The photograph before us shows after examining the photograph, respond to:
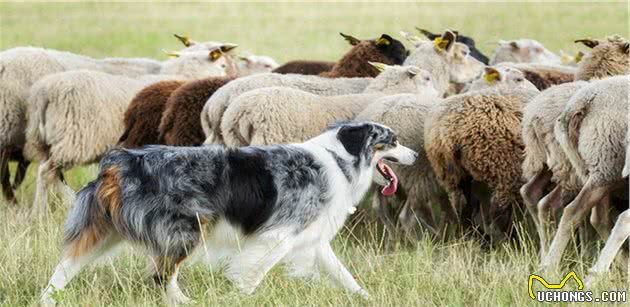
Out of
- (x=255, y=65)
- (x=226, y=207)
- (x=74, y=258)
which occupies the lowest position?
(x=255, y=65)

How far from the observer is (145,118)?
973 centimetres

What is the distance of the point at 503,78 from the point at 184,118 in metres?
2.61

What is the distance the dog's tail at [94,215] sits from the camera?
5812 millimetres

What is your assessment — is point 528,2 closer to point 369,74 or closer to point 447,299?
point 369,74

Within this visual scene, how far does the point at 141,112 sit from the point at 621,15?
65.7ft

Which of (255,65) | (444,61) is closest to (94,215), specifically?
(444,61)

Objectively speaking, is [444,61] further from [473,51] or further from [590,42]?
[473,51]

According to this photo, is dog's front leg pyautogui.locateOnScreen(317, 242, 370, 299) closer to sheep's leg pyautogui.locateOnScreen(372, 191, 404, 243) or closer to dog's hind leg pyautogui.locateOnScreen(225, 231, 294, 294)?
dog's hind leg pyautogui.locateOnScreen(225, 231, 294, 294)

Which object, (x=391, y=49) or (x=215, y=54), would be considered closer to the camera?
(x=391, y=49)

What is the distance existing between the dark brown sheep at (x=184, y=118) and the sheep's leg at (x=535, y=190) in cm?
281

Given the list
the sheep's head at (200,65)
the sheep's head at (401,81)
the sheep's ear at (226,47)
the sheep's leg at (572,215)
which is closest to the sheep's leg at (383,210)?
the sheep's head at (401,81)

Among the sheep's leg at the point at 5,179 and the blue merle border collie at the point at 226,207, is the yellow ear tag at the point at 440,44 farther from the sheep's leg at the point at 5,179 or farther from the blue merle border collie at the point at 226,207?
the blue merle border collie at the point at 226,207

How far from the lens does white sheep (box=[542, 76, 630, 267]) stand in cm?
677

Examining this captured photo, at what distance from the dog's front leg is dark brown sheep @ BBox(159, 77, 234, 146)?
3.13 meters
